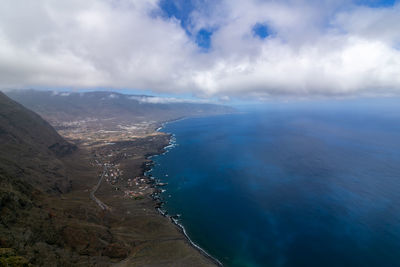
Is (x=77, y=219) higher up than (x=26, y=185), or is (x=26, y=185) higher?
(x=26, y=185)

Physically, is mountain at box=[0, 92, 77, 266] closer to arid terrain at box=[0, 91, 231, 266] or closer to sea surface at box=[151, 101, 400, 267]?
arid terrain at box=[0, 91, 231, 266]

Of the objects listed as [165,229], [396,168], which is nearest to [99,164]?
[165,229]

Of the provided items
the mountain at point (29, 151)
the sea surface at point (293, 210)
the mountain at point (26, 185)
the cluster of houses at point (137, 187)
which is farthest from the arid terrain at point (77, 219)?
the sea surface at point (293, 210)

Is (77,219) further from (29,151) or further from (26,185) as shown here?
(29,151)

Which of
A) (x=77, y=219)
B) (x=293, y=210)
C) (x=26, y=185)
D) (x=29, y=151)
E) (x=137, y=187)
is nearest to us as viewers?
(x=77, y=219)

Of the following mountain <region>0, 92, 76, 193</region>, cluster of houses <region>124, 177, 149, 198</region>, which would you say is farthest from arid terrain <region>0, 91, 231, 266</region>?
mountain <region>0, 92, 76, 193</region>

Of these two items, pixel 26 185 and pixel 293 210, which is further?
pixel 293 210

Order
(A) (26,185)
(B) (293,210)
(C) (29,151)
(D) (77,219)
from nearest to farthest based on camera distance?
(D) (77,219) < (A) (26,185) < (B) (293,210) < (C) (29,151)

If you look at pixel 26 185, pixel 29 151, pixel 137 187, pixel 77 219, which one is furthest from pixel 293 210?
pixel 29 151

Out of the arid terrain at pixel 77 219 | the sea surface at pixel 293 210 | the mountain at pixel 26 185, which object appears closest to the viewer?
the mountain at pixel 26 185

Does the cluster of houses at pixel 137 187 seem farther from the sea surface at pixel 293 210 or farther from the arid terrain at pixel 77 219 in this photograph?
the sea surface at pixel 293 210

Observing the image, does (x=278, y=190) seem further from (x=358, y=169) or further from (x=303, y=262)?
(x=358, y=169)
